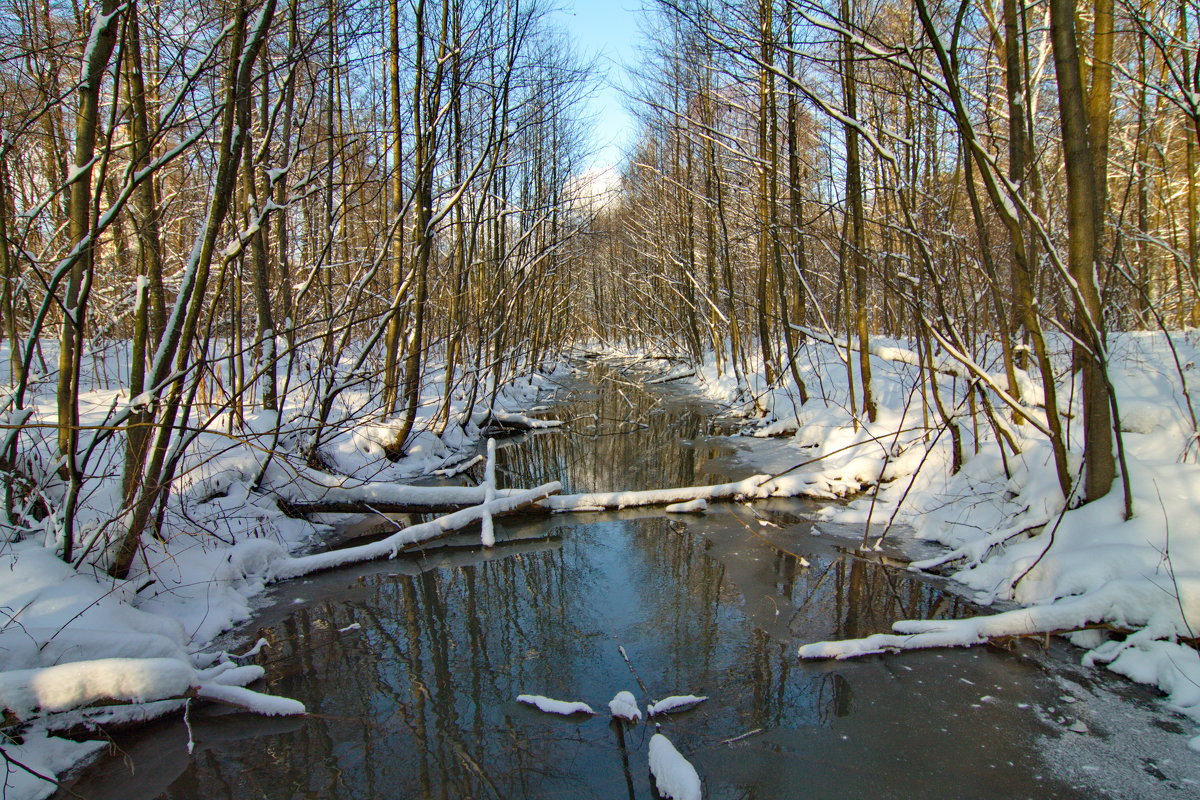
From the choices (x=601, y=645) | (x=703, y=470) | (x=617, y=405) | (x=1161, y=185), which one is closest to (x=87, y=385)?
(x=617, y=405)

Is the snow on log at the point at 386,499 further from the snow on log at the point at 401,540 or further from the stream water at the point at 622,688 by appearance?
the stream water at the point at 622,688

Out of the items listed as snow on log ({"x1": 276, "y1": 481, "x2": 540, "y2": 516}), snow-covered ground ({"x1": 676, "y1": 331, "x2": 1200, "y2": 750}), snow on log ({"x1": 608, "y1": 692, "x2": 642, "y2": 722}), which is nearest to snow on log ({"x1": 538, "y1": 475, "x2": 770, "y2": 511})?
snow-covered ground ({"x1": 676, "y1": 331, "x2": 1200, "y2": 750})

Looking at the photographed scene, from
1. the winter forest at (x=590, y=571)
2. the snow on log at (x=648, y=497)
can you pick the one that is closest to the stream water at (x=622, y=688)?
the winter forest at (x=590, y=571)

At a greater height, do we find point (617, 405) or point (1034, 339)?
point (1034, 339)

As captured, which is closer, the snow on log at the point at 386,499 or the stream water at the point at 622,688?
the stream water at the point at 622,688

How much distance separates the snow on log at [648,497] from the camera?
714 centimetres

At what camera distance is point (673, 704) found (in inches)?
137

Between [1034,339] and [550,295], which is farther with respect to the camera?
[550,295]

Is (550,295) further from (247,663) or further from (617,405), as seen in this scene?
(247,663)

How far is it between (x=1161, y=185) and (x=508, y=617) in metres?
15.4

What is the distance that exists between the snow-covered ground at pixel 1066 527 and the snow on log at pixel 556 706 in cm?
143

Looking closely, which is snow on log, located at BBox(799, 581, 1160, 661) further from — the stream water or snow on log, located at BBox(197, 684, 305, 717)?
snow on log, located at BBox(197, 684, 305, 717)

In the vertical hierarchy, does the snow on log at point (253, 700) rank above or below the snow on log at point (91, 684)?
below

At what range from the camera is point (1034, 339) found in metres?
4.96
